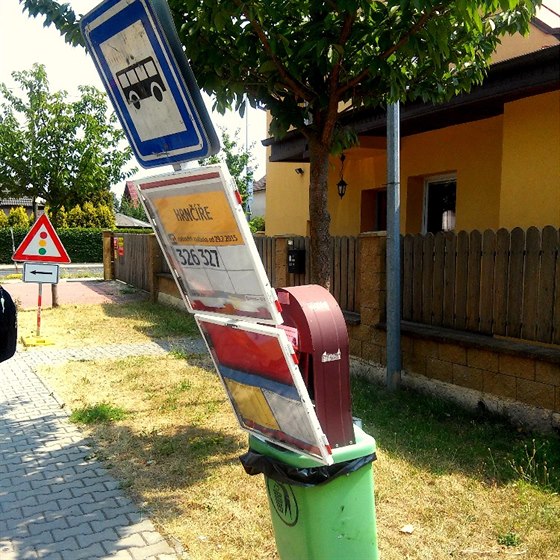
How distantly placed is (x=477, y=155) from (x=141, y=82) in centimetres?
686

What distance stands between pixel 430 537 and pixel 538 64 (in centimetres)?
485

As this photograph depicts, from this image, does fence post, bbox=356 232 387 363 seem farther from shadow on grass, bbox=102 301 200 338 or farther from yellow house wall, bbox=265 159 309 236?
yellow house wall, bbox=265 159 309 236

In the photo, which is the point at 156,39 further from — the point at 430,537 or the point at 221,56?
the point at 430,537

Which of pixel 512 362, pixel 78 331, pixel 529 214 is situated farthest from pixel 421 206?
pixel 78 331

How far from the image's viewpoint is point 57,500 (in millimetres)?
3938

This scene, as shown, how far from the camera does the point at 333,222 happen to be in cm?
1190

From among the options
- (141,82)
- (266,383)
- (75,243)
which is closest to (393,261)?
(266,383)

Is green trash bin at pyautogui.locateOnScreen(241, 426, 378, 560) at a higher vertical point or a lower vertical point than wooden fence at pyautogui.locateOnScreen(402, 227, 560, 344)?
lower

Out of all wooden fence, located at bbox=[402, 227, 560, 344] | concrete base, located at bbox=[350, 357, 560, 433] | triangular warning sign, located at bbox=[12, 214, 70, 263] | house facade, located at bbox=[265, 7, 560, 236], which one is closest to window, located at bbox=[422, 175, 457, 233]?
house facade, located at bbox=[265, 7, 560, 236]

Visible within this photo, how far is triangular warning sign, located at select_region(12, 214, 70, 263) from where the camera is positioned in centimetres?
939

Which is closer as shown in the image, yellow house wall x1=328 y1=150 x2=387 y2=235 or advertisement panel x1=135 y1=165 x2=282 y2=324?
advertisement panel x1=135 y1=165 x2=282 y2=324

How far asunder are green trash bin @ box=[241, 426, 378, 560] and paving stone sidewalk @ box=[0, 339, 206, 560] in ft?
3.50

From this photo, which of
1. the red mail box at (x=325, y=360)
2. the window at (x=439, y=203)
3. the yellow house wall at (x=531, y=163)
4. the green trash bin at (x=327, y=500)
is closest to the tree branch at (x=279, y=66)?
the red mail box at (x=325, y=360)

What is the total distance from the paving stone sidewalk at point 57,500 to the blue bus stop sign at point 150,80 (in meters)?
2.16
